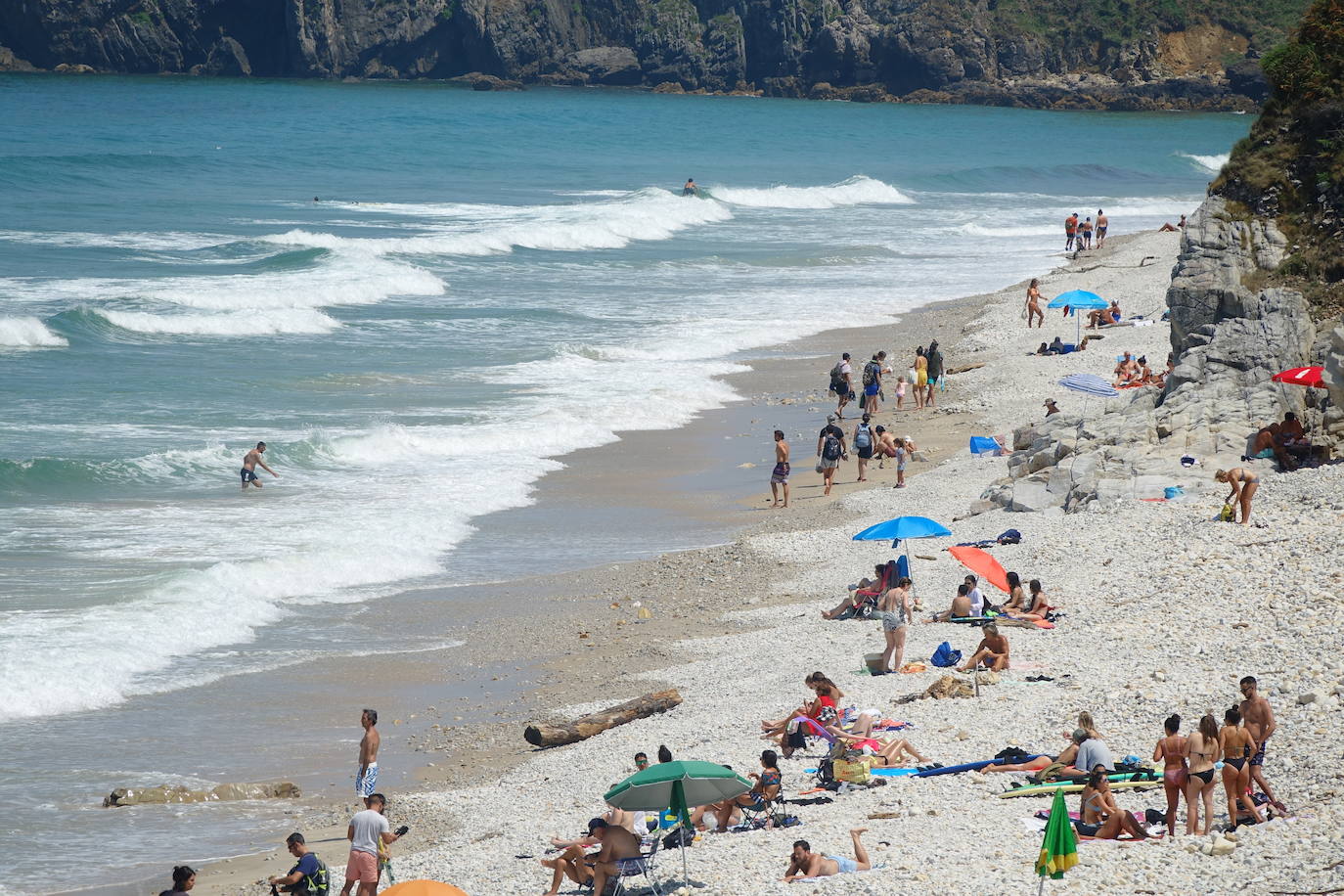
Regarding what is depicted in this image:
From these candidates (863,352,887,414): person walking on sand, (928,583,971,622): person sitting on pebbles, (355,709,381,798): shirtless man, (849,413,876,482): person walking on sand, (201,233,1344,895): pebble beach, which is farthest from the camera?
(863,352,887,414): person walking on sand

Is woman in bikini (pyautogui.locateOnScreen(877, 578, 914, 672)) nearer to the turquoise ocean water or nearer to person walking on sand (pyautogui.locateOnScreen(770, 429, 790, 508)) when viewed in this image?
the turquoise ocean water

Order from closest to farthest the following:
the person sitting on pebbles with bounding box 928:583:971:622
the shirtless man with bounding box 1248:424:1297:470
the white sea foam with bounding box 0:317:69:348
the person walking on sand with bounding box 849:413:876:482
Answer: the person sitting on pebbles with bounding box 928:583:971:622 → the shirtless man with bounding box 1248:424:1297:470 → the person walking on sand with bounding box 849:413:876:482 → the white sea foam with bounding box 0:317:69:348

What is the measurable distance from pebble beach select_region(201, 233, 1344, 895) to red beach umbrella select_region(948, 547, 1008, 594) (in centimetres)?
60

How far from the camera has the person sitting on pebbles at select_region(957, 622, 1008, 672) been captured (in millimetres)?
13227

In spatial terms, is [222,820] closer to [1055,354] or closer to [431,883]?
[431,883]

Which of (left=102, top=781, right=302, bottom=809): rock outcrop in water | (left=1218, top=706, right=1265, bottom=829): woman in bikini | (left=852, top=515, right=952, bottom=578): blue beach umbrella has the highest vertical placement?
(left=1218, top=706, right=1265, bottom=829): woman in bikini

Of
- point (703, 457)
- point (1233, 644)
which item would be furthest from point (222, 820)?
point (703, 457)

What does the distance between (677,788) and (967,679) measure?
4397mm

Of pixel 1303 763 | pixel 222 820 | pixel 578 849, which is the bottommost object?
pixel 222 820

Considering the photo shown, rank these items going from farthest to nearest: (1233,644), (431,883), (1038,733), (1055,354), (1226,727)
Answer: (1055,354) → (1233,644) → (1038,733) → (1226,727) → (431,883)

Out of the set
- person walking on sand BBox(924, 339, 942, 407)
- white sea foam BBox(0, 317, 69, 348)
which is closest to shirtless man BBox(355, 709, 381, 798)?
person walking on sand BBox(924, 339, 942, 407)

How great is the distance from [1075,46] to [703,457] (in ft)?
404

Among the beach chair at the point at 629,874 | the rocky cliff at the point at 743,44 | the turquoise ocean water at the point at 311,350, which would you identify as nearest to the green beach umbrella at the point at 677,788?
the beach chair at the point at 629,874

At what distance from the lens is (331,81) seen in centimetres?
13225
